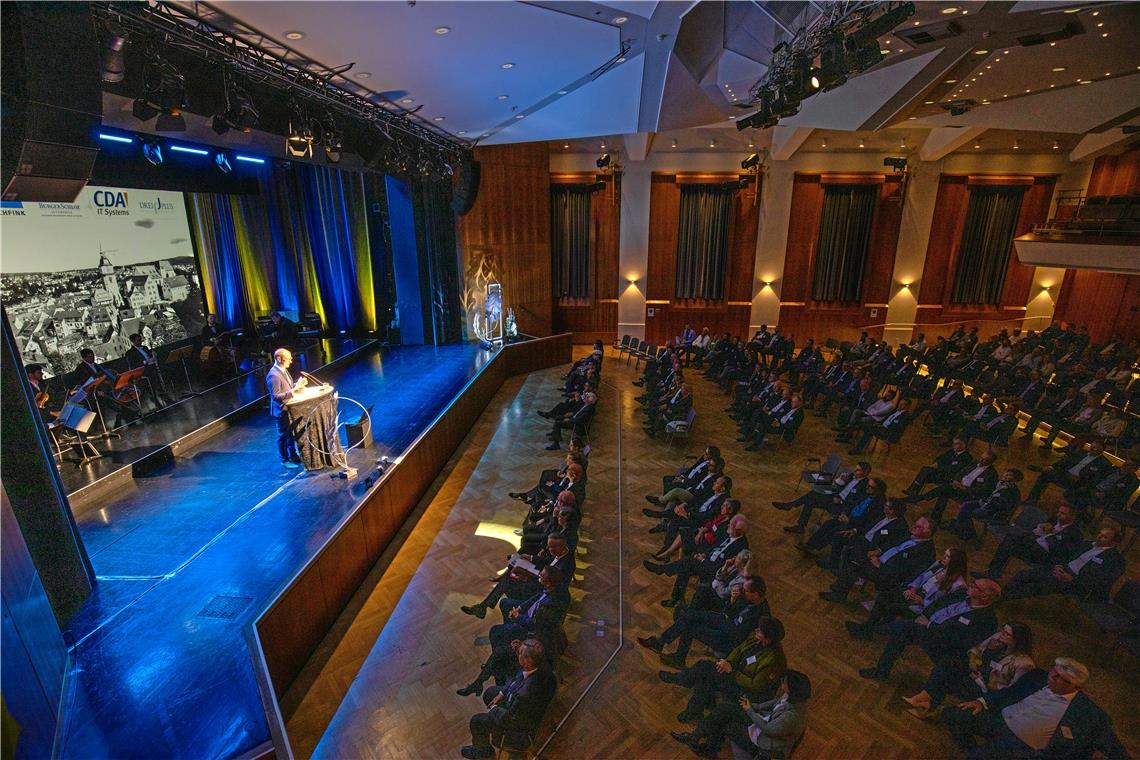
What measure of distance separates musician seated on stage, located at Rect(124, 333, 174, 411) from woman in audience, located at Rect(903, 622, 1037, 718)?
9.27 m

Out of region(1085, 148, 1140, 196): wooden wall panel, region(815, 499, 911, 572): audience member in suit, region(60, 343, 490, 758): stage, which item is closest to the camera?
region(60, 343, 490, 758): stage

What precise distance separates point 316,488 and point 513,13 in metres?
4.76

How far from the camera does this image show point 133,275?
8461 millimetres

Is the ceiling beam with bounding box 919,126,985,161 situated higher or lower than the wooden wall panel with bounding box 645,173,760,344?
higher

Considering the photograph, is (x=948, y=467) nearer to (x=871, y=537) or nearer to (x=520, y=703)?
(x=871, y=537)

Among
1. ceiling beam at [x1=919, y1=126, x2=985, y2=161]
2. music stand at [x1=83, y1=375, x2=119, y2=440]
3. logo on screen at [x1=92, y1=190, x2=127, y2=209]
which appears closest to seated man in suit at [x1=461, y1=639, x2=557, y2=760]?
music stand at [x1=83, y1=375, x2=119, y2=440]

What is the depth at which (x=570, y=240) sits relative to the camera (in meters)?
14.4

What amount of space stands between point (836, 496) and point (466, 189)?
31.5 feet

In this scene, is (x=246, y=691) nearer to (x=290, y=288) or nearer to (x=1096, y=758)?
(x=1096, y=758)

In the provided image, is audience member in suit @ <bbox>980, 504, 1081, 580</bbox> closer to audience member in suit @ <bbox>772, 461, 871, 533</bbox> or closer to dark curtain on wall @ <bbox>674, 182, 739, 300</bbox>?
audience member in suit @ <bbox>772, 461, 871, 533</bbox>

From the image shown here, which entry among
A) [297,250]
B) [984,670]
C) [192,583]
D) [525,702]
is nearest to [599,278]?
[297,250]

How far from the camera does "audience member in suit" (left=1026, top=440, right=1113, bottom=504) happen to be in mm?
5617

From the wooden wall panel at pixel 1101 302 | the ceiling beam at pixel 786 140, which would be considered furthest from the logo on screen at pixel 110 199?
the wooden wall panel at pixel 1101 302

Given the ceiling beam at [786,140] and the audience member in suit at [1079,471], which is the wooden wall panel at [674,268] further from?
the audience member in suit at [1079,471]
